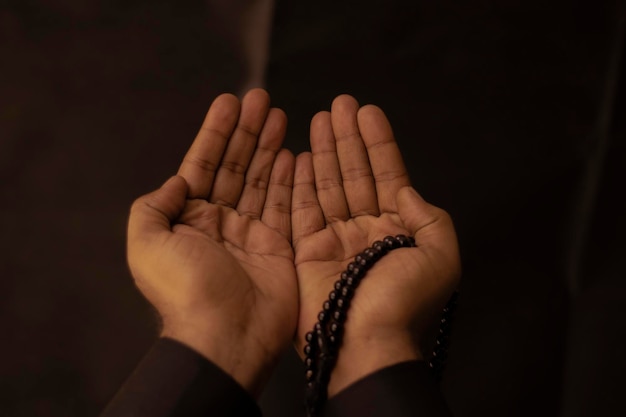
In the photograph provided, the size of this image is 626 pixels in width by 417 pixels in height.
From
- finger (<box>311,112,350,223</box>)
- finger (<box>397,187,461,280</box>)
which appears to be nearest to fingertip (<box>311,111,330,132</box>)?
finger (<box>311,112,350,223</box>)

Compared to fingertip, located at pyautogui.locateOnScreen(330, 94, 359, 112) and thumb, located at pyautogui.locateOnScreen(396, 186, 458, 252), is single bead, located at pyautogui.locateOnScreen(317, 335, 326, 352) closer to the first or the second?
thumb, located at pyautogui.locateOnScreen(396, 186, 458, 252)

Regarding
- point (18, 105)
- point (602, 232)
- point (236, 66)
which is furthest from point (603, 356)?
point (18, 105)

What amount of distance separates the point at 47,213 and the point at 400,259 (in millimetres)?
417

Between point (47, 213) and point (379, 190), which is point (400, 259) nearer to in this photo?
point (379, 190)

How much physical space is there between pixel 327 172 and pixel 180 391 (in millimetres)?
254

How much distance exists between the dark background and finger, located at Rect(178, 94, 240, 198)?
0.16 m

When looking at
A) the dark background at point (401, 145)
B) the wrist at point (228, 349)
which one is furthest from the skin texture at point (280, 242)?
the dark background at point (401, 145)

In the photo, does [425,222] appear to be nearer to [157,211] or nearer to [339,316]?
[339,316]

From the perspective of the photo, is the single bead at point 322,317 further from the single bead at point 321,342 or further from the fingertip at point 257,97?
the fingertip at point 257,97

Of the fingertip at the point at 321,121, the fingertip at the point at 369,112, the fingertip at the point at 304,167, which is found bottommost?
the fingertip at the point at 304,167

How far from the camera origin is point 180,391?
1.38 ft

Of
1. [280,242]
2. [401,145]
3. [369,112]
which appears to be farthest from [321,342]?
[401,145]

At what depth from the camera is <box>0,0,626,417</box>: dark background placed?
2.17ft

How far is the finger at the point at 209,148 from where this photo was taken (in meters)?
0.55
